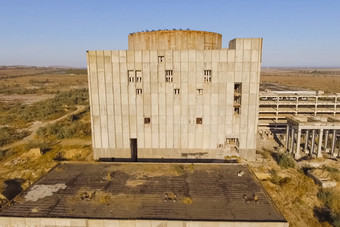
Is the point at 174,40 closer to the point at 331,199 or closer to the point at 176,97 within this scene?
the point at 176,97

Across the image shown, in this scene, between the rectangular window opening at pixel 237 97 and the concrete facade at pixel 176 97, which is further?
the rectangular window opening at pixel 237 97

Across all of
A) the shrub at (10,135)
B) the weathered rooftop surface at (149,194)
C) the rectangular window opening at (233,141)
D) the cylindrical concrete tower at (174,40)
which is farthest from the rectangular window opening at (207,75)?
the shrub at (10,135)

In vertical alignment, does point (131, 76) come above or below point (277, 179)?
above

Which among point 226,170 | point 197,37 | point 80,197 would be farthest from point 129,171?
point 197,37

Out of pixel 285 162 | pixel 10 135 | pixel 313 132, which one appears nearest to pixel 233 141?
pixel 285 162

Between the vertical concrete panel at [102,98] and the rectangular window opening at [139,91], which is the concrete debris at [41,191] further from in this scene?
the rectangular window opening at [139,91]

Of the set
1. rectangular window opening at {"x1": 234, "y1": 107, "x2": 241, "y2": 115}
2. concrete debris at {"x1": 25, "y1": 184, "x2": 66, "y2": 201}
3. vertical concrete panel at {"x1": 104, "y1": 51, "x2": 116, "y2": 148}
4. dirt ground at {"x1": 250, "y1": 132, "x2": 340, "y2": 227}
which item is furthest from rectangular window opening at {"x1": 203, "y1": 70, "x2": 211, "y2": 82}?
concrete debris at {"x1": 25, "y1": 184, "x2": 66, "y2": 201}
